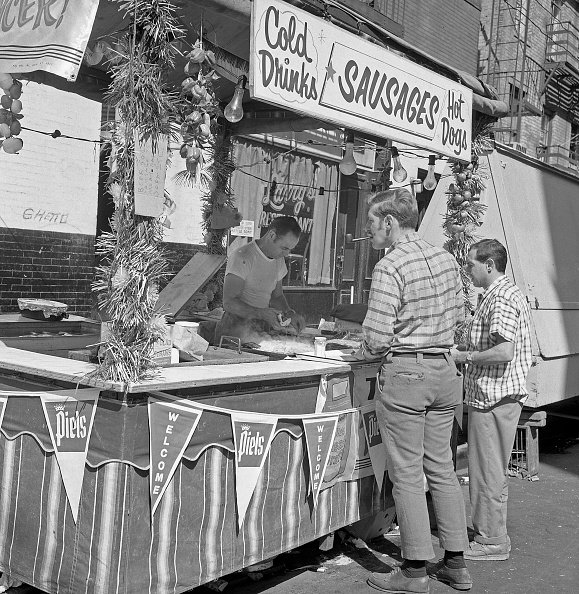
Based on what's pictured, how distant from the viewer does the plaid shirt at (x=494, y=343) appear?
456cm

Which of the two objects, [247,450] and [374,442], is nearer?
[247,450]

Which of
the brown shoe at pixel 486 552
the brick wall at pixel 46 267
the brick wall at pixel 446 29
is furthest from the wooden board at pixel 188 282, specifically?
the brick wall at pixel 446 29

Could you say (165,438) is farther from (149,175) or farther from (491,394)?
(491,394)

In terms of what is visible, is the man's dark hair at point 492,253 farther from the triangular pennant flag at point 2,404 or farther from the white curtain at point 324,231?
the white curtain at point 324,231

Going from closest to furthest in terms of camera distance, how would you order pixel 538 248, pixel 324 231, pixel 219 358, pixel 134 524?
1. pixel 134 524
2. pixel 219 358
3. pixel 538 248
4. pixel 324 231

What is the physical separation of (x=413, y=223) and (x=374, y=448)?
1.38 metres

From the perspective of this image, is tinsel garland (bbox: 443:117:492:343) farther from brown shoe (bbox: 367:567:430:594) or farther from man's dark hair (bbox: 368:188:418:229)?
brown shoe (bbox: 367:567:430:594)

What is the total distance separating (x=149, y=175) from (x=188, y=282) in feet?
7.71

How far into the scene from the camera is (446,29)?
619 inches

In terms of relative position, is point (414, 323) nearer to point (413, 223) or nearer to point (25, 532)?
point (413, 223)

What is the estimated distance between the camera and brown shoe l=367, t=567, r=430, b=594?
407cm

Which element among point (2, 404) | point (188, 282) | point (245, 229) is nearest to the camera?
point (2, 404)

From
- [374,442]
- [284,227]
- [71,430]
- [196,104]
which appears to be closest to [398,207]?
[196,104]

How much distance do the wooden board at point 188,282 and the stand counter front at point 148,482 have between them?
137 cm
